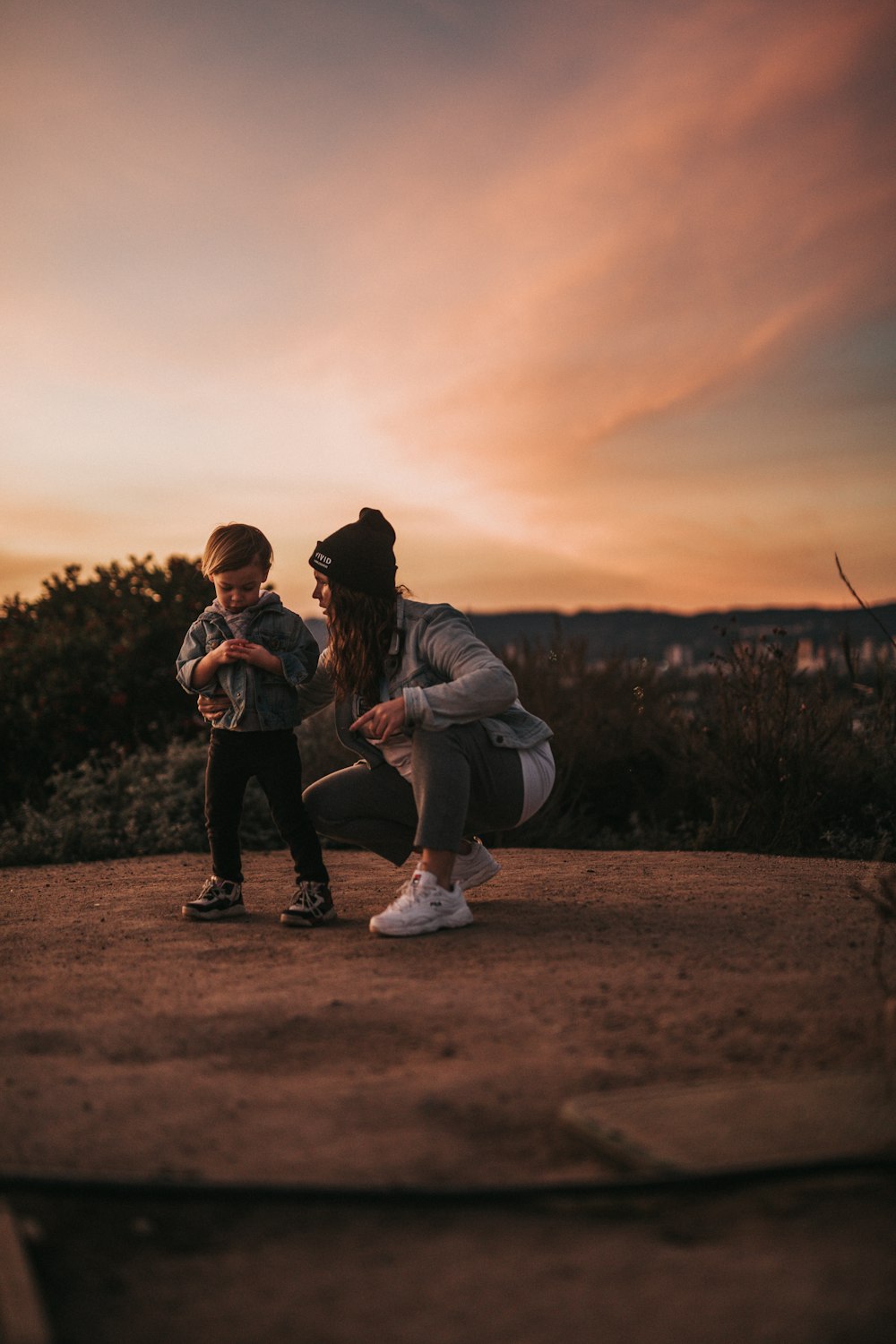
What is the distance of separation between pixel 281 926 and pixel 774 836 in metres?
3.39

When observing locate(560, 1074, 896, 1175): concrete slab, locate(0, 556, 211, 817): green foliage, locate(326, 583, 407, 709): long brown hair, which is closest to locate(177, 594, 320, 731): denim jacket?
locate(326, 583, 407, 709): long brown hair

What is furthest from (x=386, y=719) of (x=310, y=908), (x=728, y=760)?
(x=728, y=760)

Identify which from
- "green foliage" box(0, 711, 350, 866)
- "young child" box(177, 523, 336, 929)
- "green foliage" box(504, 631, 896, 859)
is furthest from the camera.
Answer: "green foliage" box(0, 711, 350, 866)

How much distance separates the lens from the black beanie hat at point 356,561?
14.5ft

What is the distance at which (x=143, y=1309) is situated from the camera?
1.91 meters

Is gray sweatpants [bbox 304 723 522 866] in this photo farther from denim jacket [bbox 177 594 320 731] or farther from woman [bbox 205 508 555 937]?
denim jacket [bbox 177 594 320 731]

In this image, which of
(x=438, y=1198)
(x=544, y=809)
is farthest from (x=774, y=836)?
(x=438, y=1198)

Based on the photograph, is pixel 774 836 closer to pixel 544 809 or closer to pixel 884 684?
pixel 544 809

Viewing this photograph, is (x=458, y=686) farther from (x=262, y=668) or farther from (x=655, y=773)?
(x=655, y=773)

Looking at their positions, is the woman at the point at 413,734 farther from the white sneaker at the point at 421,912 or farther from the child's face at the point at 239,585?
the child's face at the point at 239,585

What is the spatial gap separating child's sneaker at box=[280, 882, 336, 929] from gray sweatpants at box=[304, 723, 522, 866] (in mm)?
289

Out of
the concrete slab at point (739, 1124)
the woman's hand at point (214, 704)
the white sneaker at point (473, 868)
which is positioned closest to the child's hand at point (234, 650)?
the woman's hand at point (214, 704)

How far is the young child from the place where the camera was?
4590 millimetres

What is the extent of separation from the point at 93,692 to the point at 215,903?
5.17m
